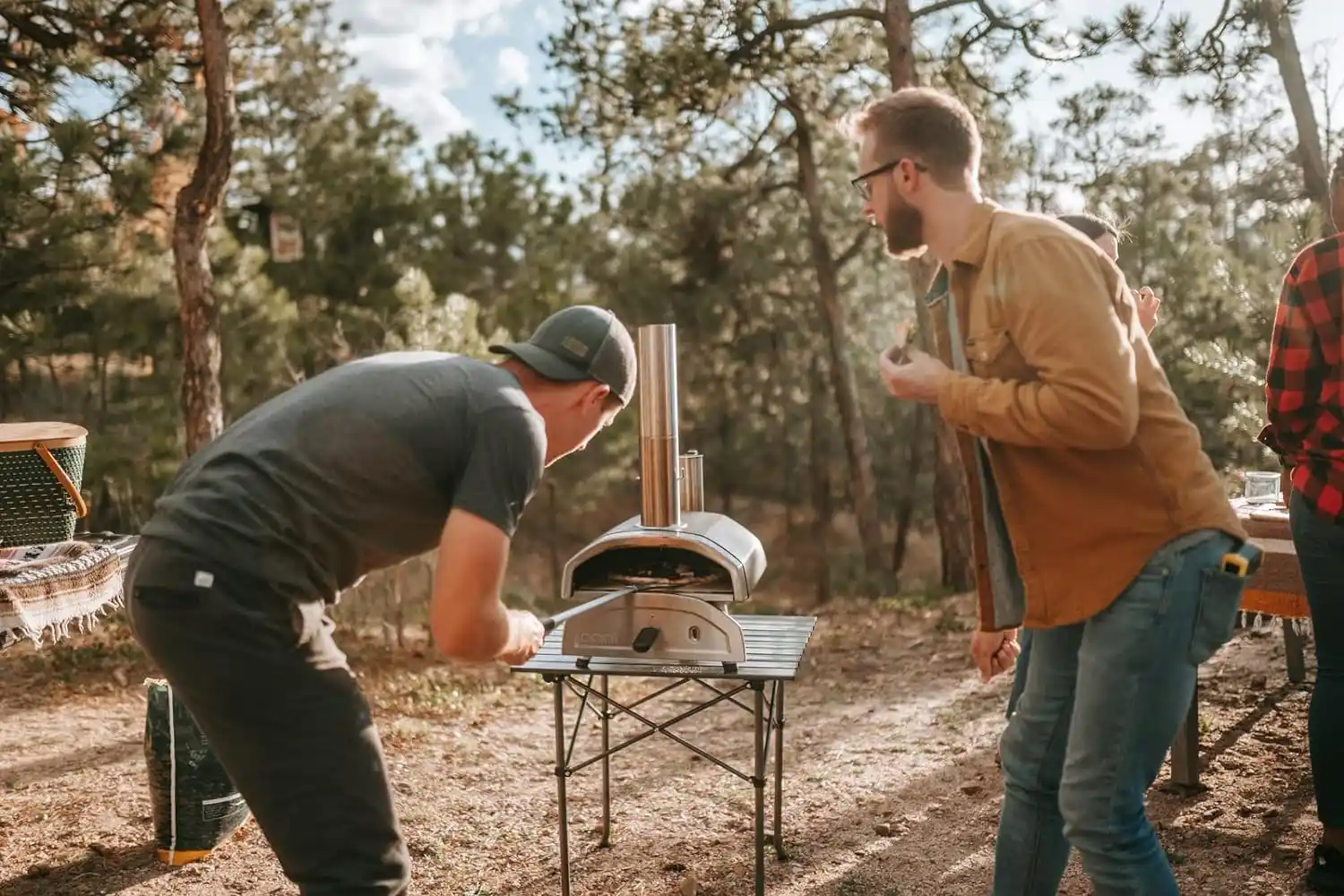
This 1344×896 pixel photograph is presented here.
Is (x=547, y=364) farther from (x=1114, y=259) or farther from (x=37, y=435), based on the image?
(x=37, y=435)

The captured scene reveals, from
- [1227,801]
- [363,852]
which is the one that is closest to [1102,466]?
[363,852]

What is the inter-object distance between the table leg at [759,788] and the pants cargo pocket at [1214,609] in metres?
1.21

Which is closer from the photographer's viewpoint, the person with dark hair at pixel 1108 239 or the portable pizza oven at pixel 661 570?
the portable pizza oven at pixel 661 570

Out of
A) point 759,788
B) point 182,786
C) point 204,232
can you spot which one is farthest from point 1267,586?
point 204,232

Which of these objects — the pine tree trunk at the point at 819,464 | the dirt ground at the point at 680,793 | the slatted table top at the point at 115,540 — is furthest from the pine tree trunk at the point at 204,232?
the pine tree trunk at the point at 819,464

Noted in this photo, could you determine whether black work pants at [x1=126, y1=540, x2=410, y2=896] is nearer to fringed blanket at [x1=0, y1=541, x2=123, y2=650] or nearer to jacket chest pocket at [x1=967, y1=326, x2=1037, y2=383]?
jacket chest pocket at [x1=967, y1=326, x2=1037, y2=383]

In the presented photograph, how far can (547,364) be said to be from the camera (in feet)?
6.54

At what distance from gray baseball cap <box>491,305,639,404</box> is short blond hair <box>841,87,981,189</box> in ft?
1.88

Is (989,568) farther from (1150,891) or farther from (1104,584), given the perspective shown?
(1150,891)

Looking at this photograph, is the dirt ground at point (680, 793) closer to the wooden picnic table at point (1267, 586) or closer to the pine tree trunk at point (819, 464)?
the wooden picnic table at point (1267, 586)

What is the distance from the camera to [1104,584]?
1.84 m

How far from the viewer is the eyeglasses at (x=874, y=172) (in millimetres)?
1927

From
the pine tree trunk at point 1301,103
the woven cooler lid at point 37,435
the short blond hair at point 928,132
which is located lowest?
the woven cooler lid at point 37,435

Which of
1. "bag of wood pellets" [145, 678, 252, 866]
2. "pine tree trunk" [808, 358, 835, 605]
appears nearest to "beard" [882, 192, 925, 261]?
"bag of wood pellets" [145, 678, 252, 866]
